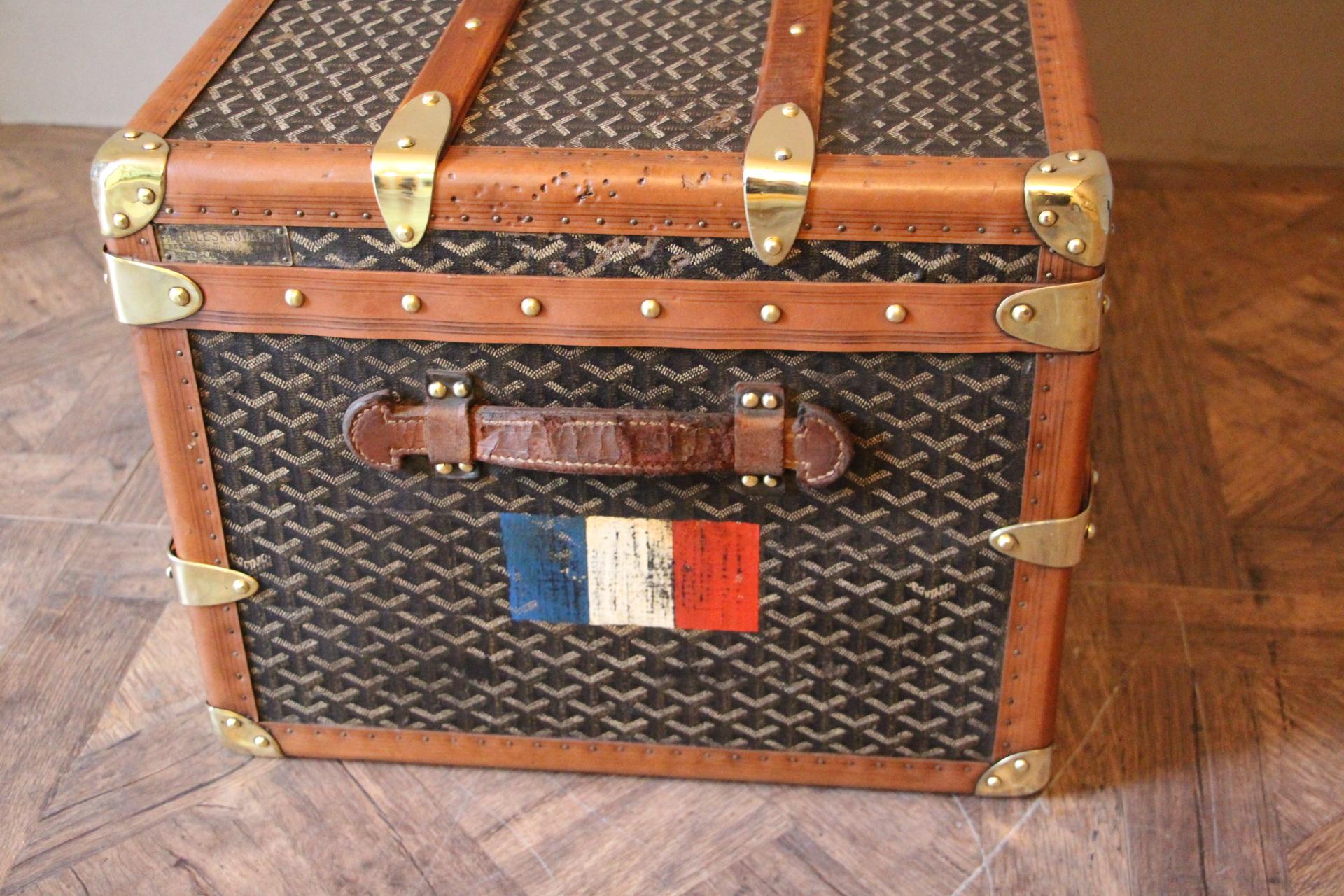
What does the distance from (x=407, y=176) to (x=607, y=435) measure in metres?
0.24

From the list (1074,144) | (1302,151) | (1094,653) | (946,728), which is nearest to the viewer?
(1074,144)

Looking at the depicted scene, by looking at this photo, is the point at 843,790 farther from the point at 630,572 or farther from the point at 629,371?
the point at 629,371

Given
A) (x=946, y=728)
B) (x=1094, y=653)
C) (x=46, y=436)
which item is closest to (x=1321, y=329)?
(x=1094, y=653)

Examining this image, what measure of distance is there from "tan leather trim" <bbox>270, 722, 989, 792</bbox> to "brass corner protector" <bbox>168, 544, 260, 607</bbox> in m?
0.15

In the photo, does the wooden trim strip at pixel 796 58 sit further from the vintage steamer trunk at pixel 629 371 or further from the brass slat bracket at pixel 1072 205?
the brass slat bracket at pixel 1072 205

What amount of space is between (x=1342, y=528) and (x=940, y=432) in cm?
70

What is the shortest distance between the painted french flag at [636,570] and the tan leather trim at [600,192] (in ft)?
0.84

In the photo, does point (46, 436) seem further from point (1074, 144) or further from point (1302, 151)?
point (1302, 151)

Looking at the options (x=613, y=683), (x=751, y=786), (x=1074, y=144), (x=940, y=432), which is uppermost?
(x=1074, y=144)

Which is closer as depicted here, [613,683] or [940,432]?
[940,432]

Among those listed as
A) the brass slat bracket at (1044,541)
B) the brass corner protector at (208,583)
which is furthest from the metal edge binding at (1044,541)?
the brass corner protector at (208,583)

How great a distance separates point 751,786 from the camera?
52.2 inches

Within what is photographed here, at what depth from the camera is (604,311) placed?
43.3 inches

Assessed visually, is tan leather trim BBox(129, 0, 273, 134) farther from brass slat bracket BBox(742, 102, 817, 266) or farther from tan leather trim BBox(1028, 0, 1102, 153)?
tan leather trim BBox(1028, 0, 1102, 153)
